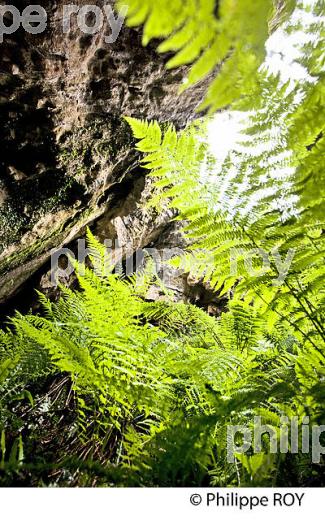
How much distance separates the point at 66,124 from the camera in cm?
218

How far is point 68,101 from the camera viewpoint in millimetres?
2070

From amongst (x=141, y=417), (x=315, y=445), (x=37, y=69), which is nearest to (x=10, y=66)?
(x=37, y=69)

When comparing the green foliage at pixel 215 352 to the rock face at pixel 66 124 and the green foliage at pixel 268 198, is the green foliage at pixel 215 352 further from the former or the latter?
the rock face at pixel 66 124

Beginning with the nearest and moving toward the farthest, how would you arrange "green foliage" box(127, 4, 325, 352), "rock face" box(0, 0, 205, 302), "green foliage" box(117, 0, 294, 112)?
"green foliage" box(117, 0, 294, 112) → "green foliage" box(127, 4, 325, 352) → "rock face" box(0, 0, 205, 302)

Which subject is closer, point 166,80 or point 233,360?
point 233,360

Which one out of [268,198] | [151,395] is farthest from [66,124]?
[151,395]

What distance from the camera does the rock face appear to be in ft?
6.09

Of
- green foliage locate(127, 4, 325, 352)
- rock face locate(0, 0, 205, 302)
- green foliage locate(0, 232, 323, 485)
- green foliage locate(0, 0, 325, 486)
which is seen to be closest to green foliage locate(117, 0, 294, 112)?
green foliage locate(0, 0, 325, 486)

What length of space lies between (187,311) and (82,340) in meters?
0.76

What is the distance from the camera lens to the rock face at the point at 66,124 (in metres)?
1.86

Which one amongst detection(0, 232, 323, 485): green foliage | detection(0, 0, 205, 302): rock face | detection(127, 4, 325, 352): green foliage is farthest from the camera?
detection(0, 0, 205, 302): rock face

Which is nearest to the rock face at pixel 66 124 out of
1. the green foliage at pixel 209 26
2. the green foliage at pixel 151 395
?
the green foliage at pixel 151 395

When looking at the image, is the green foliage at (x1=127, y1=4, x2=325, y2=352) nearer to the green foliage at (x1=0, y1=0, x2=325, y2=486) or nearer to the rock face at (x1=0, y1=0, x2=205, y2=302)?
the green foliage at (x1=0, y1=0, x2=325, y2=486)
